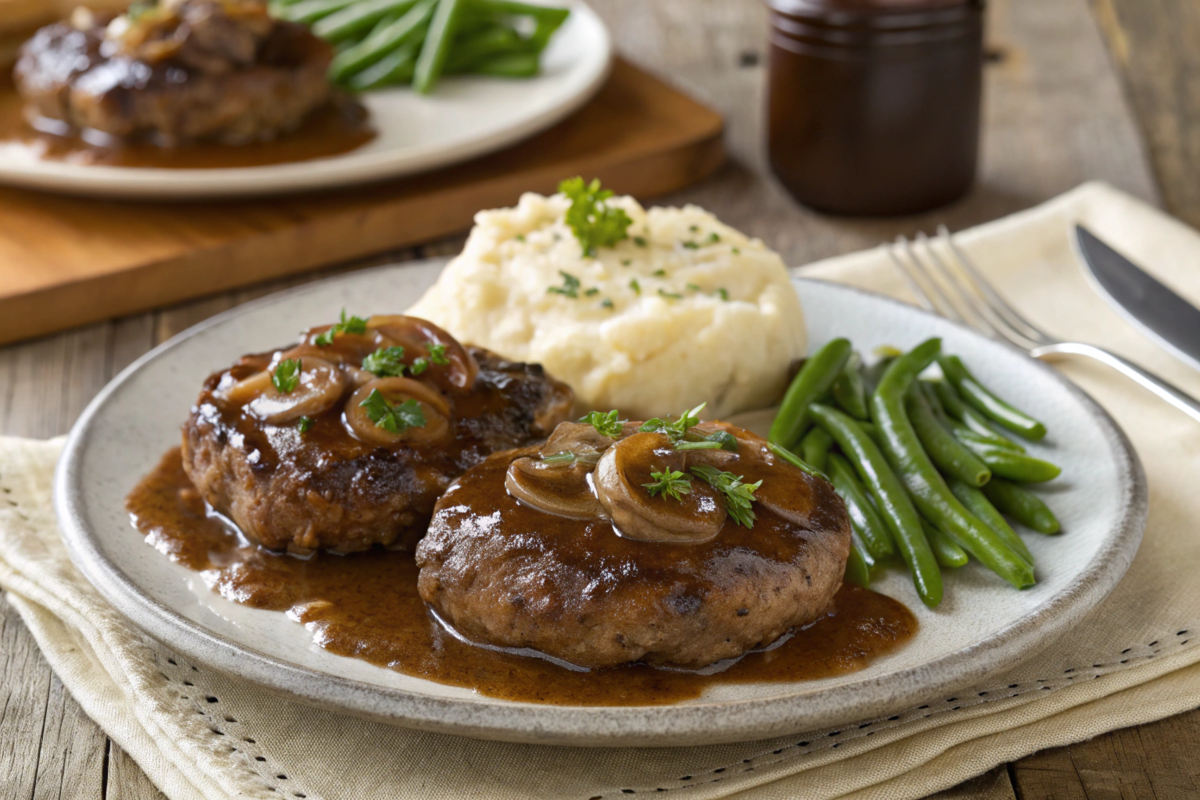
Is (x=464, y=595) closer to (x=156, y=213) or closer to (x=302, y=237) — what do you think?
(x=302, y=237)

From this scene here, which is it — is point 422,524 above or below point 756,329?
below

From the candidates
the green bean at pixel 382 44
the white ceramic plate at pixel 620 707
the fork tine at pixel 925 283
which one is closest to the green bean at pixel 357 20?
the green bean at pixel 382 44

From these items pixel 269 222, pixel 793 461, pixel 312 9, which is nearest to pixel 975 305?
pixel 793 461

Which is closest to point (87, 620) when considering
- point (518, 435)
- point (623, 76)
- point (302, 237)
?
point (518, 435)

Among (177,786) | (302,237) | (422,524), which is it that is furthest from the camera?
(302,237)

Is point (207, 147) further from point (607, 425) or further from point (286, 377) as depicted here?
point (607, 425)

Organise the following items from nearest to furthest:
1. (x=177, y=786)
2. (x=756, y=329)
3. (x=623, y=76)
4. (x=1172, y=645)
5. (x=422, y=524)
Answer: (x=177, y=786)
(x=1172, y=645)
(x=422, y=524)
(x=756, y=329)
(x=623, y=76)

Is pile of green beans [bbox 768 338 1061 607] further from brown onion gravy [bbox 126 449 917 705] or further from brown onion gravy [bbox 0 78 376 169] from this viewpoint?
brown onion gravy [bbox 0 78 376 169]
